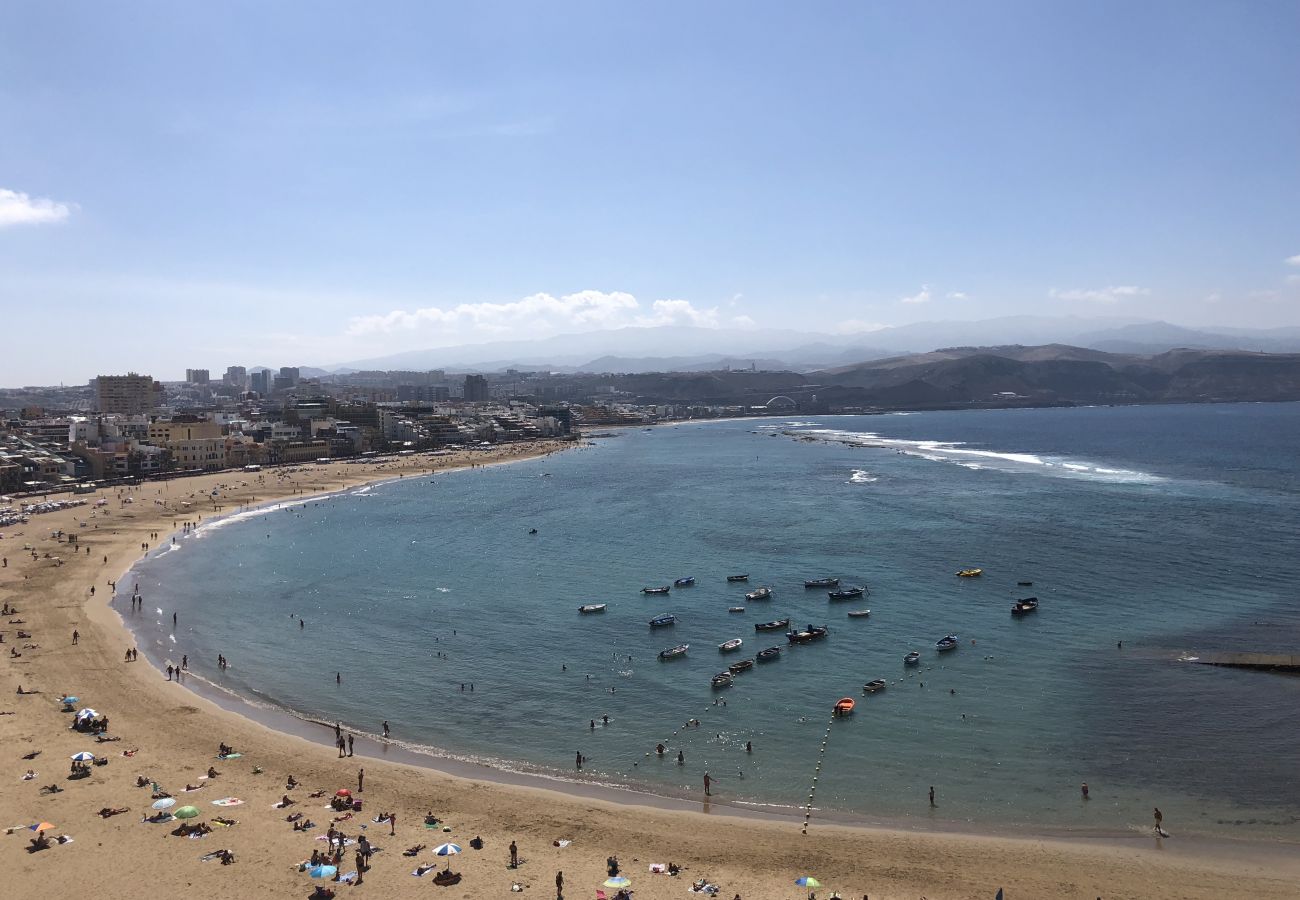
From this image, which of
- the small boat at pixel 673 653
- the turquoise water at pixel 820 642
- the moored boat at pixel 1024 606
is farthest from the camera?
the moored boat at pixel 1024 606

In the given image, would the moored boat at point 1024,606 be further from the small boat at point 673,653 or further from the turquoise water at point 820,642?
the small boat at point 673,653

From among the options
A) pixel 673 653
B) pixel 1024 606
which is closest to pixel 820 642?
pixel 673 653

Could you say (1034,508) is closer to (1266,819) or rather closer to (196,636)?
(1266,819)

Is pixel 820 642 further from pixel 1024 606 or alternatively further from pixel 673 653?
pixel 1024 606

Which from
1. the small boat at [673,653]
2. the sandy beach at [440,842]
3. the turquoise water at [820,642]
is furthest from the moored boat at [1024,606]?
the sandy beach at [440,842]

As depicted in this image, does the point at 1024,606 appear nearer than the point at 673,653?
No

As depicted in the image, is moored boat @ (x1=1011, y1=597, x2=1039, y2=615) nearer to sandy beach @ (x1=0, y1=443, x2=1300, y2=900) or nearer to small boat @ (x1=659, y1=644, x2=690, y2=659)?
small boat @ (x1=659, y1=644, x2=690, y2=659)

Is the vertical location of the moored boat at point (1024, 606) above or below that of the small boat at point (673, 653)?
below
